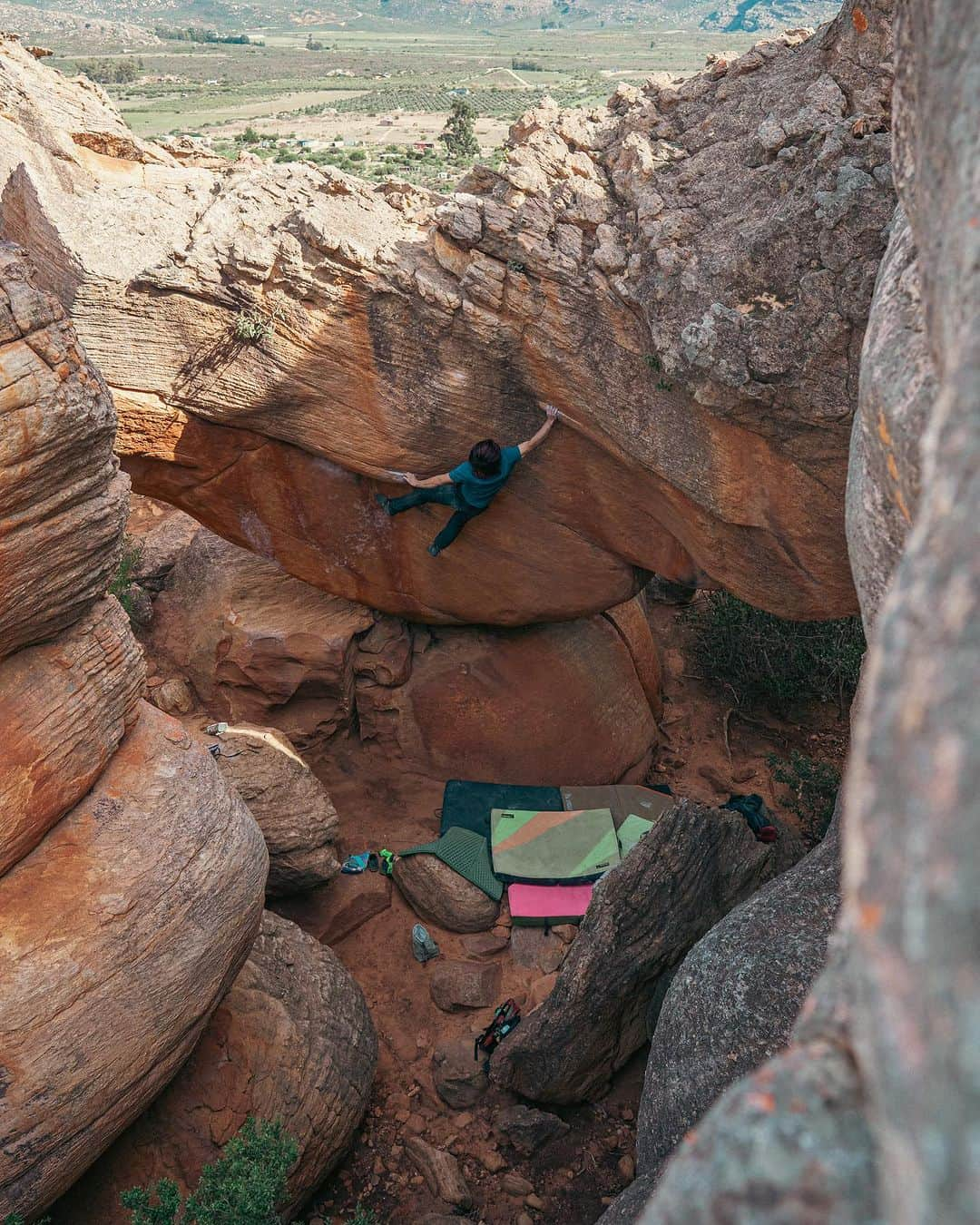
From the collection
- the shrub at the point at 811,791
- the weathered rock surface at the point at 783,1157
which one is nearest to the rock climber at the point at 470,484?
the shrub at the point at 811,791

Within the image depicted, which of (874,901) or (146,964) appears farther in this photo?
(146,964)

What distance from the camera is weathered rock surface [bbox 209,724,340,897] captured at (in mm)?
6727

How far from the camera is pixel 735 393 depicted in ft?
16.7

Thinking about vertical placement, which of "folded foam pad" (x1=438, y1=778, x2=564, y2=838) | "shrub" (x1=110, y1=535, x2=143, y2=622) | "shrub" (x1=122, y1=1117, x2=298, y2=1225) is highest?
"shrub" (x1=110, y1=535, x2=143, y2=622)

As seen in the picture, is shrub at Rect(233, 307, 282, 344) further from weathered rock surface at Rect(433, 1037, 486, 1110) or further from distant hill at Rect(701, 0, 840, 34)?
distant hill at Rect(701, 0, 840, 34)

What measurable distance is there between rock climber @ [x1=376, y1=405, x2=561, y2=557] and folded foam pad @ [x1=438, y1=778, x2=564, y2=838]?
2292 millimetres

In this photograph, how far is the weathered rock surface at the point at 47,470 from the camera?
12.7 feet

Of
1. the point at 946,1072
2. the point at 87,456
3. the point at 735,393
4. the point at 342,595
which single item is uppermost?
the point at 946,1072

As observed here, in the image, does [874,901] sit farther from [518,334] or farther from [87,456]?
[518,334]

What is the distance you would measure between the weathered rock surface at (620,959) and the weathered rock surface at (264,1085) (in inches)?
36.8

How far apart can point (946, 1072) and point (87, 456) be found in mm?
4149

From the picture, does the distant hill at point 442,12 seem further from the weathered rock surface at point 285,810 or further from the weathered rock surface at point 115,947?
the weathered rock surface at point 115,947

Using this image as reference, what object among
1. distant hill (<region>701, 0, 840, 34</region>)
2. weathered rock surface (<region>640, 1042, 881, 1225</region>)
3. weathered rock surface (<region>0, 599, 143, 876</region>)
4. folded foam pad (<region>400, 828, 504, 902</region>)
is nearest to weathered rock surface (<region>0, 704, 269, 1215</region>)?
weathered rock surface (<region>0, 599, 143, 876</region>)

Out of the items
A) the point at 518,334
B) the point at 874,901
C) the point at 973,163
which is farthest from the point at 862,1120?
the point at 518,334
